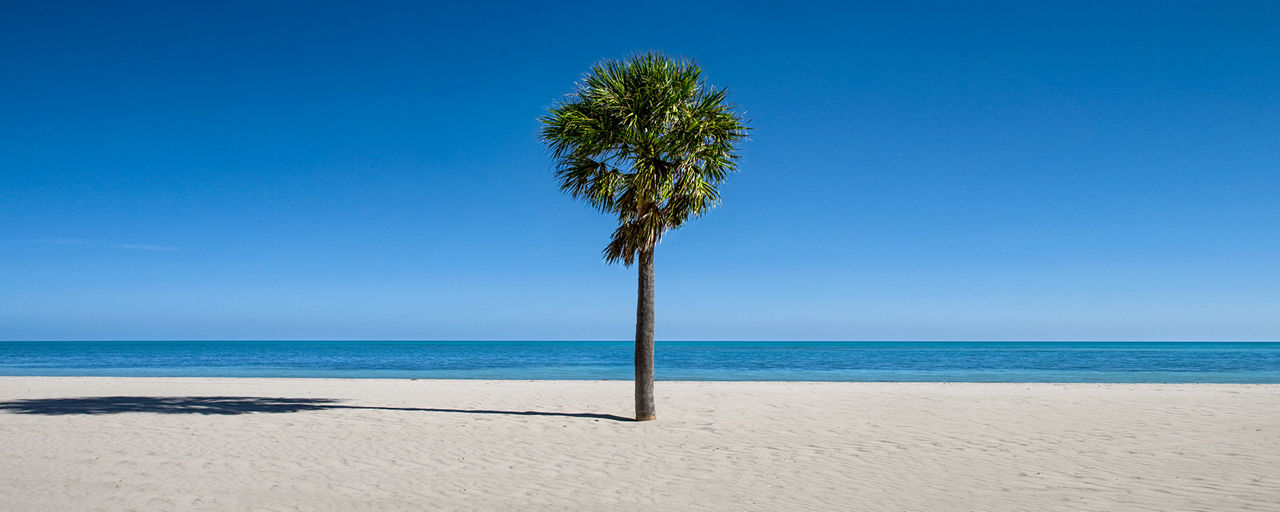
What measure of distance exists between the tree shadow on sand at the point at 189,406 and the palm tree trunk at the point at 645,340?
1.82ft

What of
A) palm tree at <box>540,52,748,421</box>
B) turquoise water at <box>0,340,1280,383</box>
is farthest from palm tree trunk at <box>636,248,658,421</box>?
turquoise water at <box>0,340,1280,383</box>

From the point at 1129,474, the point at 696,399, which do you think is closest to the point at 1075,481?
the point at 1129,474

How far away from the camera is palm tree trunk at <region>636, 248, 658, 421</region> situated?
39.9 feet

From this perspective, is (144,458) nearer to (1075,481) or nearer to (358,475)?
(358,475)

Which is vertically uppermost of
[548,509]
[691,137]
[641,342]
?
[691,137]

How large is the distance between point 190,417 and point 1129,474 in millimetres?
14275

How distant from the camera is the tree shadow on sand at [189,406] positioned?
43.0 feet

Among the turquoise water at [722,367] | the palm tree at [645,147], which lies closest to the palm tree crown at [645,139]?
the palm tree at [645,147]

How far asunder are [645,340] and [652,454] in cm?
A: 353

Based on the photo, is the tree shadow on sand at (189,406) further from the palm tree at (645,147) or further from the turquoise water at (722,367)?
the turquoise water at (722,367)

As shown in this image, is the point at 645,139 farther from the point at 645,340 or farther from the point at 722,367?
the point at 722,367

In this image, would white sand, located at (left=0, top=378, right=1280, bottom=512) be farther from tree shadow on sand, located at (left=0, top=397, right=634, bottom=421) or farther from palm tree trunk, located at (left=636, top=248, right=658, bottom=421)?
palm tree trunk, located at (left=636, top=248, right=658, bottom=421)

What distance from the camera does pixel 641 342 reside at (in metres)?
12.4

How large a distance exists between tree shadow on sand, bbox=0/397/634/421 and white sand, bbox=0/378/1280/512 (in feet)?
0.26
